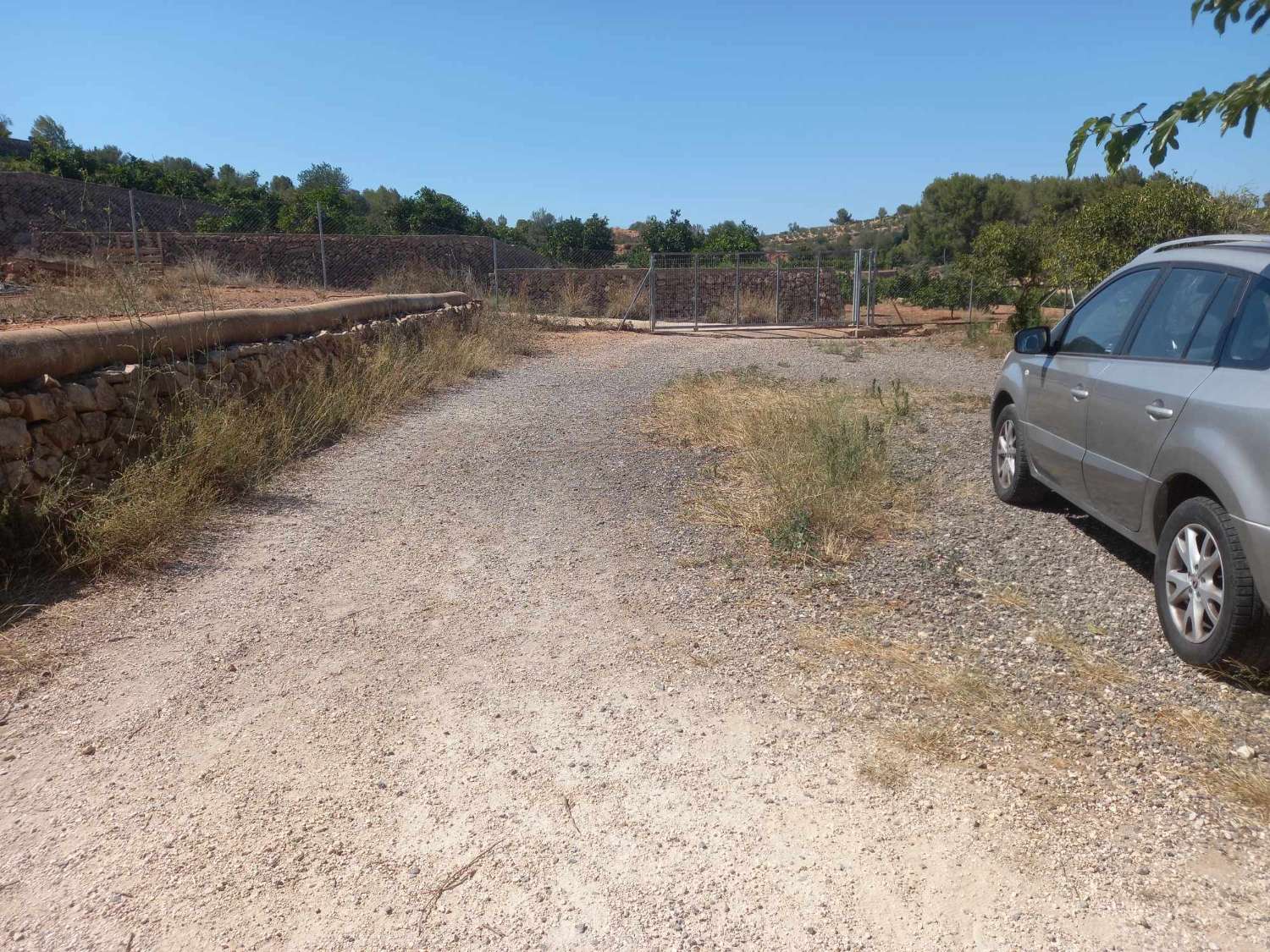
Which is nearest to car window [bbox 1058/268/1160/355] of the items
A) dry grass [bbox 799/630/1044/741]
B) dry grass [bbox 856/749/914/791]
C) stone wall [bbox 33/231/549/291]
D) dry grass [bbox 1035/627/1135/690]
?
dry grass [bbox 1035/627/1135/690]

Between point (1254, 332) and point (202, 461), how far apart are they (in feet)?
20.3

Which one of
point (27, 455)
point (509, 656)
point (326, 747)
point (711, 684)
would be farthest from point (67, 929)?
point (27, 455)

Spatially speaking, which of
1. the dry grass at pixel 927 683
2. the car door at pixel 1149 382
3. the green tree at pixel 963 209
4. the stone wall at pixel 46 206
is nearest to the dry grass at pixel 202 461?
the dry grass at pixel 927 683

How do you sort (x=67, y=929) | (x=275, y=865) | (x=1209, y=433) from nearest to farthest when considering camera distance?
(x=67, y=929), (x=275, y=865), (x=1209, y=433)

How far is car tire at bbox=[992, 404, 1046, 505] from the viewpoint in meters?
6.23

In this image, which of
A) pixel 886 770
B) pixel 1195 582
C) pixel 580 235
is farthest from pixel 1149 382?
pixel 580 235

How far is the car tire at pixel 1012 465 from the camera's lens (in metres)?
6.23

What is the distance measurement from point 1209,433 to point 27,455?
5.93 m

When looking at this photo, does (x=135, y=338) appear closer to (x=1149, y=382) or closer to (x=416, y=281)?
(x=1149, y=382)

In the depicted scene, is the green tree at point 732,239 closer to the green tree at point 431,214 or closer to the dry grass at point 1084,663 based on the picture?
the green tree at point 431,214

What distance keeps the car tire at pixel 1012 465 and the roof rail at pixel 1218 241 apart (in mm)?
1511

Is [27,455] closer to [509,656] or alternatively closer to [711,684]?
[509,656]

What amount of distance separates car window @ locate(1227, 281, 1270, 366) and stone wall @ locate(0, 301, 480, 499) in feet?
19.4

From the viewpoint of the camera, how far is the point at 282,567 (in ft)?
18.1
